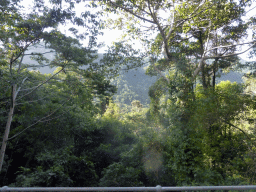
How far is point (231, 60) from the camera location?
10875mm

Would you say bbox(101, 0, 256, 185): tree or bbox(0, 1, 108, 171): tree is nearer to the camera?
bbox(0, 1, 108, 171): tree

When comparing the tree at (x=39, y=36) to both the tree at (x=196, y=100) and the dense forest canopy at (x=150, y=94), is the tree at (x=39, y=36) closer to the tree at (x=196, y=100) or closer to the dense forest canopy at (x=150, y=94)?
the dense forest canopy at (x=150, y=94)

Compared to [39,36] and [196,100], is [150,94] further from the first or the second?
[39,36]

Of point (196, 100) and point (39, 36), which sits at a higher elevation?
point (39, 36)

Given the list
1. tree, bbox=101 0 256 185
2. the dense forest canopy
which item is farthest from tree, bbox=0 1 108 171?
tree, bbox=101 0 256 185

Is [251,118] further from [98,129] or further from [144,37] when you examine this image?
[98,129]

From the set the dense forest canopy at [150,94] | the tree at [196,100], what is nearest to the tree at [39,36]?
the dense forest canopy at [150,94]

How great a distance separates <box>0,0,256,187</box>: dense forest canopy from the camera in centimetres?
737

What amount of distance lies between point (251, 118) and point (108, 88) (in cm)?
631

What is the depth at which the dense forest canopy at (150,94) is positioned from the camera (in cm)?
737

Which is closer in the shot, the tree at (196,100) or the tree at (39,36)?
the tree at (39,36)

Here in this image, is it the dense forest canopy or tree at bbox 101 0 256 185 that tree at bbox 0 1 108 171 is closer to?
the dense forest canopy

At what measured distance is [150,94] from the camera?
11781 mm

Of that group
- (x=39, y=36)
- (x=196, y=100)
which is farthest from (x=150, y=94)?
(x=39, y=36)
